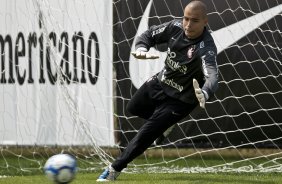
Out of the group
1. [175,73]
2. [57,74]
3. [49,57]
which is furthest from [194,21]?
[49,57]

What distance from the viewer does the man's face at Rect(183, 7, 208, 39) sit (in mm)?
8180

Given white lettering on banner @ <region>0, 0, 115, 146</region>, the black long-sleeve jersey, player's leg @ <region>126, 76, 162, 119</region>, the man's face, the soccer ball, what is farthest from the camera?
white lettering on banner @ <region>0, 0, 115, 146</region>

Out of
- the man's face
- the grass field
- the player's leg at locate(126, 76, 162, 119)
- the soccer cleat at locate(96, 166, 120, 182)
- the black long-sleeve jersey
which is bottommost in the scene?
the grass field

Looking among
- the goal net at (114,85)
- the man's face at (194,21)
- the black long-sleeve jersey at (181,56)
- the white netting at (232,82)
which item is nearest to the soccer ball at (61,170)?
the black long-sleeve jersey at (181,56)

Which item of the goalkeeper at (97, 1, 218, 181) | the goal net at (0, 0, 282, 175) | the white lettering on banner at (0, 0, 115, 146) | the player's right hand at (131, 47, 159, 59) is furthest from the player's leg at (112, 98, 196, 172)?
the white lettering on banner at (0, 0, 115, 146)

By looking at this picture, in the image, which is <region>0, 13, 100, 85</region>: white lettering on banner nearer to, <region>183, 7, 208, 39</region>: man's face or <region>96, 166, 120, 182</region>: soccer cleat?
<region>96, 166, 120, 182</region>: soccer cleat

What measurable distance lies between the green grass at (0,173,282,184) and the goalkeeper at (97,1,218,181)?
0.95 ft

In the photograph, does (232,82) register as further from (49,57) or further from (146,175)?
(49,57)

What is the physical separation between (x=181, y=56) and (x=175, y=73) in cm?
20

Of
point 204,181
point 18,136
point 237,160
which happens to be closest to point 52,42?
point 18,136

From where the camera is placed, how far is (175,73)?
8.48 metres

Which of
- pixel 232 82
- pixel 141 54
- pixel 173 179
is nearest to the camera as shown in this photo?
pixel 141 54

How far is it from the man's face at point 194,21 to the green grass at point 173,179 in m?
1.53

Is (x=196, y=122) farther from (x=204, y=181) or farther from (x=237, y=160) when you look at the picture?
(x=204, y=181)
